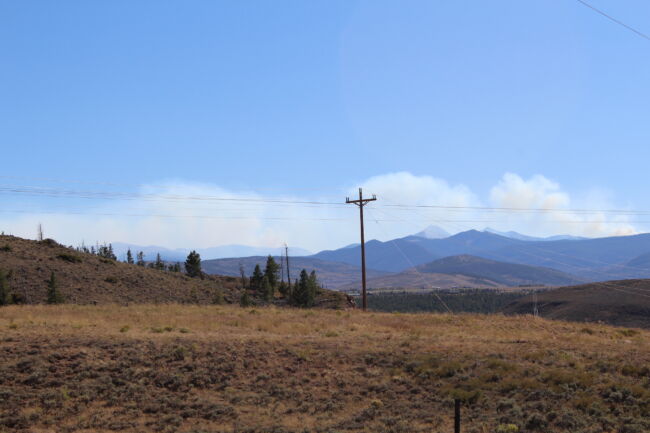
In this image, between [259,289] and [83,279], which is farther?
[259,289]

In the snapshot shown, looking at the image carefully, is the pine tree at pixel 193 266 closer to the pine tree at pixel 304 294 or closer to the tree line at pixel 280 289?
the tree line at pixel 280 289

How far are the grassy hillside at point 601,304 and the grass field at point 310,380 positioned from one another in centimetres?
9147

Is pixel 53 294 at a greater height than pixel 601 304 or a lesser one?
greater

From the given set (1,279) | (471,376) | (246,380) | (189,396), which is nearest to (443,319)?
(471,376)

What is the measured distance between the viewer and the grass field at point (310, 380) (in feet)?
55.2

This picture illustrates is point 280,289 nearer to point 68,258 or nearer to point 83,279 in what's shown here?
point 68,258

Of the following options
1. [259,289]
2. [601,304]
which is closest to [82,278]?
[259,289]

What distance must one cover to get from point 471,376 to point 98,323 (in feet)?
67.0

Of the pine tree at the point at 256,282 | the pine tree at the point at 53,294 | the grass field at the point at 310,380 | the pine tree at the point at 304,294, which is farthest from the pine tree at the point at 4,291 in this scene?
the pine tree at the point at 256,282

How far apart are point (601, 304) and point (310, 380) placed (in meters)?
125

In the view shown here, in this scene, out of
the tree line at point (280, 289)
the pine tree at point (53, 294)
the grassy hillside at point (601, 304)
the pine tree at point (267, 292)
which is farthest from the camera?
the grassy hillside at point (601, 304)

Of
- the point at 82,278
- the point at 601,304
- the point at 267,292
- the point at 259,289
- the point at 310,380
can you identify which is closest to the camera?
the point at 310,380

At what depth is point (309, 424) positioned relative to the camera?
55.1 feet

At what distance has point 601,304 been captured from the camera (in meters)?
124
